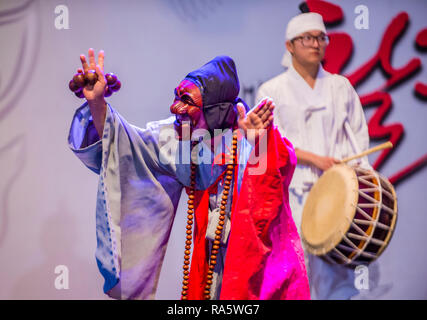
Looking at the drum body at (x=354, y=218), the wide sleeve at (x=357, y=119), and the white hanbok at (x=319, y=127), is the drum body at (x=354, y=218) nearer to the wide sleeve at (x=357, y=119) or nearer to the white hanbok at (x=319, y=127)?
the white hanbok at (x=319, y=127)

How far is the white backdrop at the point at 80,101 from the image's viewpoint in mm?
3199

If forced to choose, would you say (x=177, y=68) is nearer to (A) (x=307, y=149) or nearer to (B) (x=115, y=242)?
(A) (x=307, y=149)

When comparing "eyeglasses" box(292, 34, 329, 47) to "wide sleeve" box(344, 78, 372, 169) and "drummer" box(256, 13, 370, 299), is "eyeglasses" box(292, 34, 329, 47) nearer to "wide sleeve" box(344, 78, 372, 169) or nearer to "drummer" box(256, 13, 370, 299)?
"drummer" box(256, 13, 370, 299)

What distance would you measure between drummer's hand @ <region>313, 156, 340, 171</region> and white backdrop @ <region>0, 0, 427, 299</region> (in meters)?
0.51

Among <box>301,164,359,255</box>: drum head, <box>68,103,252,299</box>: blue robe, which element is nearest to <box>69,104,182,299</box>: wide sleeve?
<box>68,103,252,299</box>: blue robe

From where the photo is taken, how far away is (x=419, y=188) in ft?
11.1

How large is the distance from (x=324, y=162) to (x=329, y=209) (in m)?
0.41

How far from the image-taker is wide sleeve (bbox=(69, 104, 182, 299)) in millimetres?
1876

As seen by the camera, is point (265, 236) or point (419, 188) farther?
point (419, 188)

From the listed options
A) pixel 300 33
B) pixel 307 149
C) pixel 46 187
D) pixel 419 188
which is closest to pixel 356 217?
pixel 307 149

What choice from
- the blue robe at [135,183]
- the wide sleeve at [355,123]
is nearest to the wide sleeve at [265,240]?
the blue robe at [135,183]

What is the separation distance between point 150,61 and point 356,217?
1593 mm

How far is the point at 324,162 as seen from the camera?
3.09 metres

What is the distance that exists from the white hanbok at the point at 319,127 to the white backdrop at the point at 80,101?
0.14 meters
